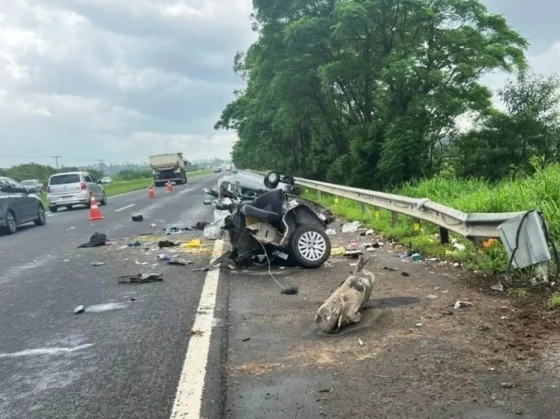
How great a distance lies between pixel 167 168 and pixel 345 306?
54.1 m

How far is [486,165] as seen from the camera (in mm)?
25328

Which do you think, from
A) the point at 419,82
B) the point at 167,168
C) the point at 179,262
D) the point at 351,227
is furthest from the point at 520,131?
the point at 167,168

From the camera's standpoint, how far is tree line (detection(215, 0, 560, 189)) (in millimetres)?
24938

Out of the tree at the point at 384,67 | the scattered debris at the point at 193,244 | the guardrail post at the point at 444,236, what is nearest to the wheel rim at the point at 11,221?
the scattered debris at the point at 193,244

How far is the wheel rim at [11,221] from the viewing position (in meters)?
17.8

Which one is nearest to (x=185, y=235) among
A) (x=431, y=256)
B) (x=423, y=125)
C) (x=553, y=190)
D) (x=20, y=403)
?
(x=431, y=256)

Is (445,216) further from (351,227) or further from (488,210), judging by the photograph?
(351,227)

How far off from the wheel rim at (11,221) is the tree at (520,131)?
59.7 ft

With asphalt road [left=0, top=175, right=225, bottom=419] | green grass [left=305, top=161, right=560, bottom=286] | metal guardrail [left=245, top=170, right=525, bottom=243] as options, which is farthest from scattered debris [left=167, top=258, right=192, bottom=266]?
metal guardrail [left=245, top=170, right=525, bottom=243]

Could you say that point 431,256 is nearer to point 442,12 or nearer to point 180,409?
point 180,409

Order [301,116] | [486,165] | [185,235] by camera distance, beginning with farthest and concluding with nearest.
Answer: [301,116] → [486,165] → [185,235]

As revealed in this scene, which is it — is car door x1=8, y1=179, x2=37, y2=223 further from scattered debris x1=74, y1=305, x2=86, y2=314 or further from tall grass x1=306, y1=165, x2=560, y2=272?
scattered debris x1=74, y1=305, x2=86, y2=314

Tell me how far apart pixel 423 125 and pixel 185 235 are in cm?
1568

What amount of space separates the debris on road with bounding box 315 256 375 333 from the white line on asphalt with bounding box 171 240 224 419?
3.40 ft
